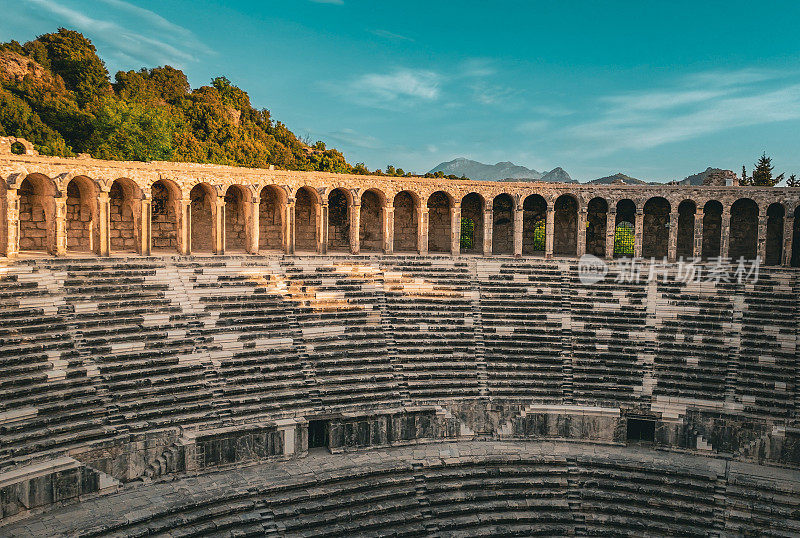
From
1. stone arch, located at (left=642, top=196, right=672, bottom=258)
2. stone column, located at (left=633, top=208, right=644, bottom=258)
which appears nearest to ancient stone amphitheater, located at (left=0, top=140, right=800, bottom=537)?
stone column, located at (left=633, top=208, right=644, bottom=258)

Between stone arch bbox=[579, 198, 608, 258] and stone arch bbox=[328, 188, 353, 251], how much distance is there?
12.3 meters

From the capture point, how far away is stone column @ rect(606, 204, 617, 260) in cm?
2552

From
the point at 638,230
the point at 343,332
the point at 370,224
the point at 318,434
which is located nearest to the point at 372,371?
the point at 343,332

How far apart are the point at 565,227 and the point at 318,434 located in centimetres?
1795

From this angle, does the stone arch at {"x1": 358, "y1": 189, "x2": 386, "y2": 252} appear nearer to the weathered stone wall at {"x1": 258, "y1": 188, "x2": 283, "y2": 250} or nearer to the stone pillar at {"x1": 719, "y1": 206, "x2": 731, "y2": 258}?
the weathered stone wall at {"x1": 258, "y1": 188, "x2": 283, "y2": 250}

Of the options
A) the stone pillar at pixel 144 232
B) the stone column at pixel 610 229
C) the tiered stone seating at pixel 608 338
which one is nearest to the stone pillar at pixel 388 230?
the tiered stone seating at pixel 608 338

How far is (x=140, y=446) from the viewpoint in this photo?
532 inches

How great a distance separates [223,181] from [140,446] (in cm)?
1220

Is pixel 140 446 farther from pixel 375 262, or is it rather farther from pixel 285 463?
pixel 375 262

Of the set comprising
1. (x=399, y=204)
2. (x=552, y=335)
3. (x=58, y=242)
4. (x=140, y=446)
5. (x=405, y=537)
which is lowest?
(x=405, y=537)

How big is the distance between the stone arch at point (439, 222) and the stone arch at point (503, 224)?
2400mm

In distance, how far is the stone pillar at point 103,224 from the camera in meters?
20.1

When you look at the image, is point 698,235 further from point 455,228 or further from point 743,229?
point 455,228

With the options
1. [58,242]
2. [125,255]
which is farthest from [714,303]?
[58,242]
